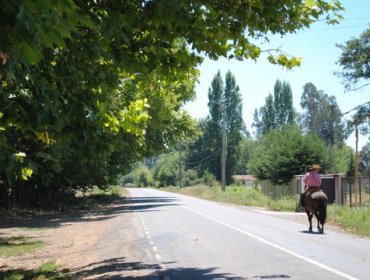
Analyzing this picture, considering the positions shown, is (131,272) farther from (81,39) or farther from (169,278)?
(81,39)

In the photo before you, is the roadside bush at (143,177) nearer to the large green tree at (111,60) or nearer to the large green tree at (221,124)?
the large green tree at (221,124)

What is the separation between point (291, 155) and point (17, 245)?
3201 cm

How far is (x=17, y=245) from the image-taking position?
55.1 feet

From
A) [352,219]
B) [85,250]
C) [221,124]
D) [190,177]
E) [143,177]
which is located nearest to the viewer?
[85,250]

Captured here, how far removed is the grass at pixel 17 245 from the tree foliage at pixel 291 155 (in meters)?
29.5

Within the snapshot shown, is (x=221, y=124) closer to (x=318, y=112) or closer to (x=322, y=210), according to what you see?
(x=318, y=112)

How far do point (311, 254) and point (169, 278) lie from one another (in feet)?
13.2

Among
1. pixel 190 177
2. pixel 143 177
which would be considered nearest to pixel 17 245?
pixel 190 177

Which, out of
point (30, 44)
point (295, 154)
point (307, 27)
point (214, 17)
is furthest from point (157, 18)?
point (295, 154)

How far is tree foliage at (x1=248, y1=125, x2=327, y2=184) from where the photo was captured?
45.0 metres

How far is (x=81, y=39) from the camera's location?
712 centimetres

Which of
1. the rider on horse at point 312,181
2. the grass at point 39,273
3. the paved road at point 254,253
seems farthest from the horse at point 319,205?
the grass at point 39,273

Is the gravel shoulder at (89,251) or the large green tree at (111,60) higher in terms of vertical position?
the large green tree at (111,60)

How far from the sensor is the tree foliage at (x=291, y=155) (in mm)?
45000
